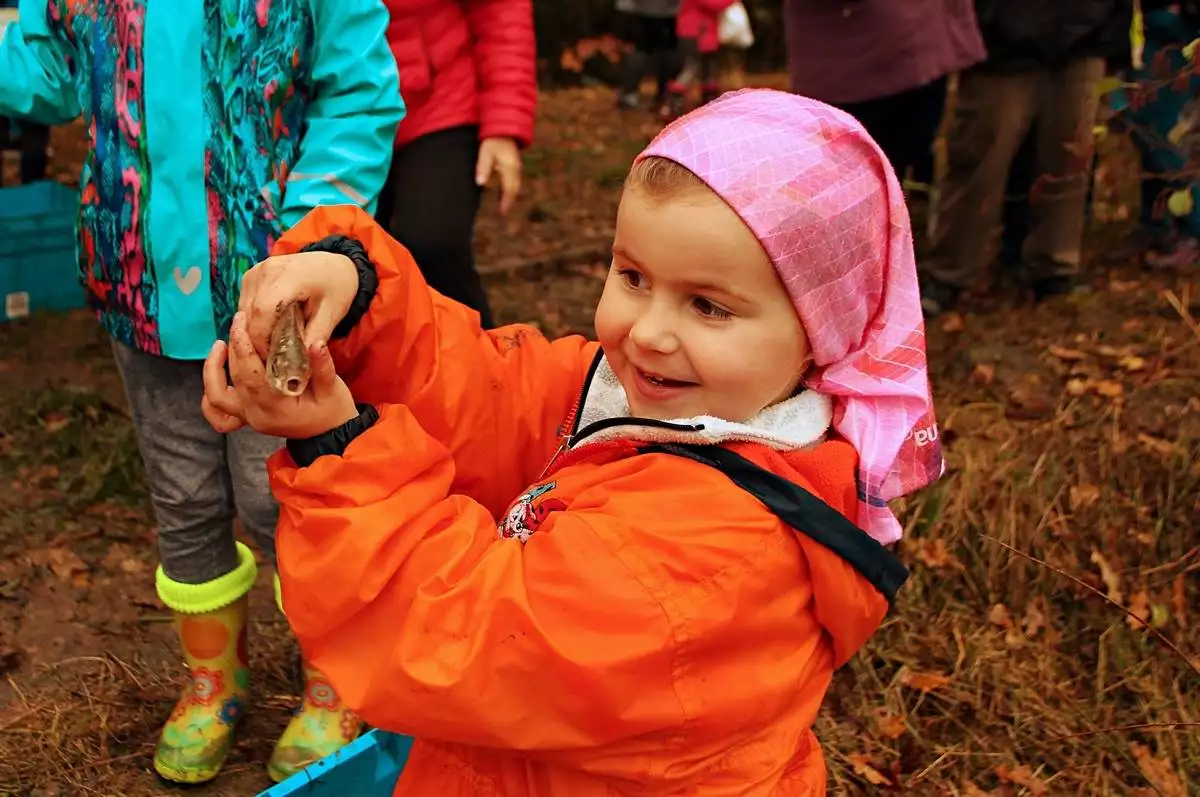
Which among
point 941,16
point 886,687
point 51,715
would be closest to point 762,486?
point 886,687

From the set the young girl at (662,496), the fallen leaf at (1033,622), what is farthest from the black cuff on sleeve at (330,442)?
the fallen leaf at (1033,622)

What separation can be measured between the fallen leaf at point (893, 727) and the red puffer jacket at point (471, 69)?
68.2 inches

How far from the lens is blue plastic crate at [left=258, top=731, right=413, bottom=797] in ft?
7.16

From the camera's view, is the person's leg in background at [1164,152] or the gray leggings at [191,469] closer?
the gray leggings at [191,469]

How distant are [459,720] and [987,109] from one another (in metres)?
4.01

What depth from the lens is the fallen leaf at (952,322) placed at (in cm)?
484

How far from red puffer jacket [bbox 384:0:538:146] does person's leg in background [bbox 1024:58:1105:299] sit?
2469 millimetres

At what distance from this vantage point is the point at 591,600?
141cm

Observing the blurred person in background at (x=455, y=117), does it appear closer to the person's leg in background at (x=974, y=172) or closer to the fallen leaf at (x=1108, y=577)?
the fallen leaf at (x=1108, y=577)

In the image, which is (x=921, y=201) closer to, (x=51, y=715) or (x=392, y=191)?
(x=392, y=191)

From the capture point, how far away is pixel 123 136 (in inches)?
82.6

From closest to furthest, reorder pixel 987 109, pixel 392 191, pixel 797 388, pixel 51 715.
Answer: pixel 797 388
pixel 51 715
pixel 392 191
pixel 987 109

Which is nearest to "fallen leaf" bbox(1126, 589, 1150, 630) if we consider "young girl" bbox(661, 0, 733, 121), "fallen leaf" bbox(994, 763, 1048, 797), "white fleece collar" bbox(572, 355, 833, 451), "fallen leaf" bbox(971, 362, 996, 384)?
"fallen leaf" bbox(994, 763, 1048, 797)

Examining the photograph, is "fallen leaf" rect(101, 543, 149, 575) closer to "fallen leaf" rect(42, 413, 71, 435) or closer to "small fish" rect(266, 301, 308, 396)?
"fallen leaf" rect(42, 413, 71, 435)
